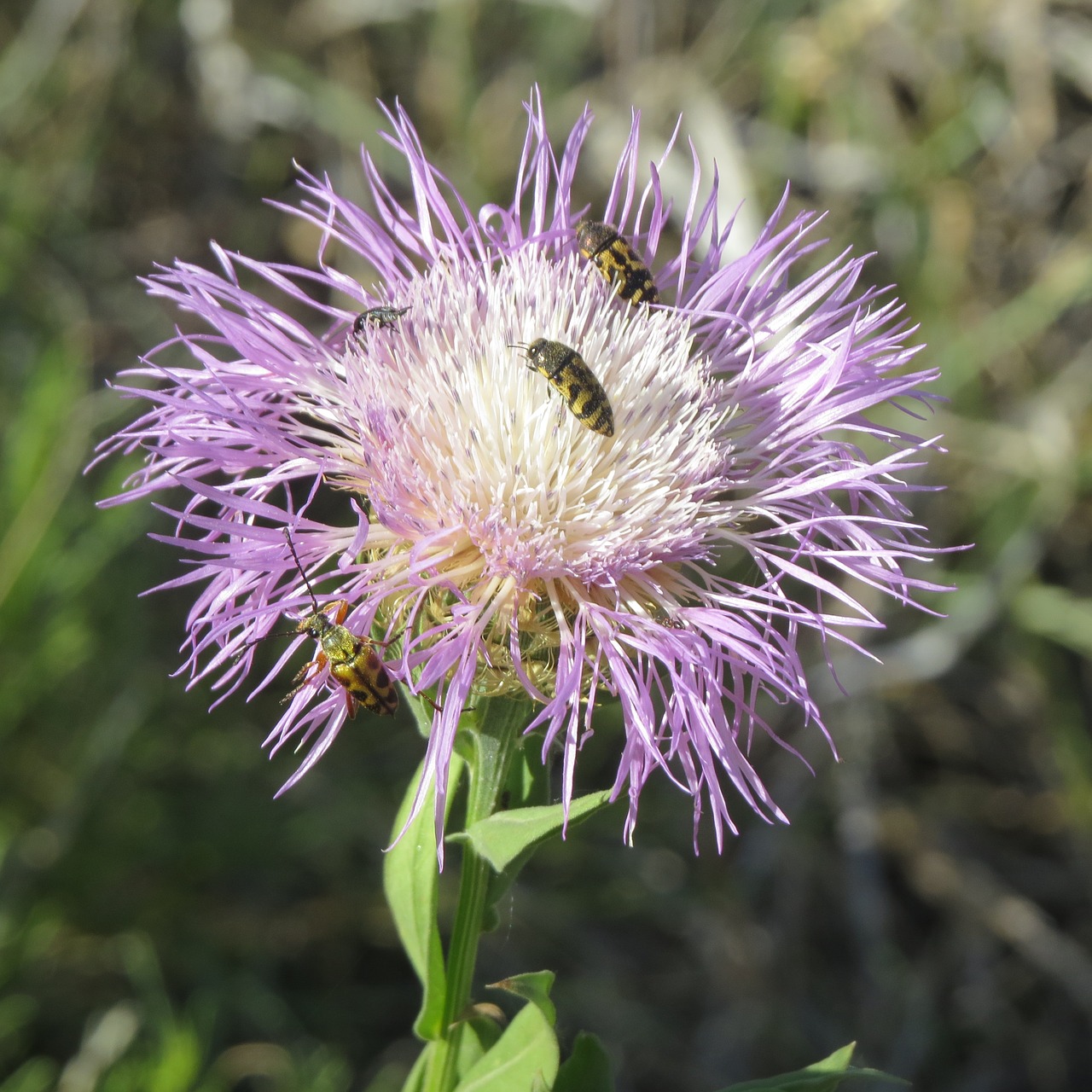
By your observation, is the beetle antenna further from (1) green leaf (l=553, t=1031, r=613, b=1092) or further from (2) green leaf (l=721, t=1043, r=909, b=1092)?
(2) green leaf (l=721, t=1043, r=909, b=1092)

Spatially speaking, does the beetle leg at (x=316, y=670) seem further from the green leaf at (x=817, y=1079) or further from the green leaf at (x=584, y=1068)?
the green leaf at (x=817, y=1079)

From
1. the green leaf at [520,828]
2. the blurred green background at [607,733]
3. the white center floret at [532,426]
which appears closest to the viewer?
the green leaf at [520,828]

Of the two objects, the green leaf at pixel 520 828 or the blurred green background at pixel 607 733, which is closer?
the green leaf at pixel 520 828

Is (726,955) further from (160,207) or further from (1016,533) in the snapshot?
(160,207)

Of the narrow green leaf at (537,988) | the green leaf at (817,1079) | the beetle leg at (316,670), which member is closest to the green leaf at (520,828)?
the narrow green leaf at (537,988)

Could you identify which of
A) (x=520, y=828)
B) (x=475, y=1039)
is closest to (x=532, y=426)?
(x=520, y=828)

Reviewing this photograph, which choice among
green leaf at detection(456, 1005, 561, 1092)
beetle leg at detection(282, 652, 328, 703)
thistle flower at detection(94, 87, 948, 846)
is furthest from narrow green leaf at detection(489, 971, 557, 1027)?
beetle leg at detection(282, 652, 328, 703)

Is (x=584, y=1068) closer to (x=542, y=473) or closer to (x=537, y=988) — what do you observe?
(x=537, y=988)
